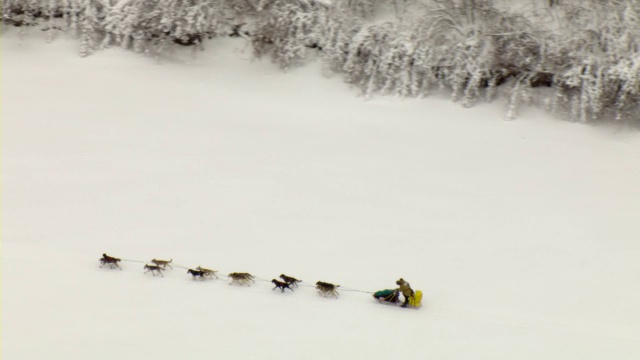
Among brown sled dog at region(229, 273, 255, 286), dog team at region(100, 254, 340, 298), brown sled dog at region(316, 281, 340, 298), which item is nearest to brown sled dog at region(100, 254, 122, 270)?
dog team at region(100, 254, 340, 298)

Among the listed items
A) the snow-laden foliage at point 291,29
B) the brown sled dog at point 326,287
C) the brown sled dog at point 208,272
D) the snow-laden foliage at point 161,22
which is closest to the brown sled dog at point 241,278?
the brown sled dog at point 208,272

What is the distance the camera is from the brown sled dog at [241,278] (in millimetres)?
5816

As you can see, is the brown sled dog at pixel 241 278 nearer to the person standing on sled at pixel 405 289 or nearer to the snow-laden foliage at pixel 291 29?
the person standing on sled at pixel 405 289

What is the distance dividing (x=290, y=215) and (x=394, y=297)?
1.70 meters

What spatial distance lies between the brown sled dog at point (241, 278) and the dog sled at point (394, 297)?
112 centimetres

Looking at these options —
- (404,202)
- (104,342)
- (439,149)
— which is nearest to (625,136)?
(439,149)

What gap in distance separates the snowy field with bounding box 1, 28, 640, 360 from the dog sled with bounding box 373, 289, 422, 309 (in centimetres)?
8

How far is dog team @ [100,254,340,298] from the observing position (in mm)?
5730

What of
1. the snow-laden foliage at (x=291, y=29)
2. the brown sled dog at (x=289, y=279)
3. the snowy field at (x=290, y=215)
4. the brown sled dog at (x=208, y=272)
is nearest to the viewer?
the snowy field at (x=290, y=215)

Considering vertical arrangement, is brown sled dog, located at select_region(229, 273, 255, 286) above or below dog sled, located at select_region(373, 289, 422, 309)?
below

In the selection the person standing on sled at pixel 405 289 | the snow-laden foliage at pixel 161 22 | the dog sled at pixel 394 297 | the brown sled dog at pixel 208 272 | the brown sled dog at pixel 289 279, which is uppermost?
the snow-laden foliage at pixel 161 22

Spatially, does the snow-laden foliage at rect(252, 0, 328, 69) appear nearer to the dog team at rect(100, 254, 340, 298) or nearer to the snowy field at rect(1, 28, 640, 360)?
the snowy field at rect(1, 28, 640, 360)

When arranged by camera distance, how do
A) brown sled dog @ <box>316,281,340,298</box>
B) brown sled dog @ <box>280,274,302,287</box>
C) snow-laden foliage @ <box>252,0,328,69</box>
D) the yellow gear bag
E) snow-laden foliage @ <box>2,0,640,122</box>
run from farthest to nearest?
snow-laden foliage @ <box>252,0,328,69</box> → snow-laden foliage @ <box>2,0,640,122</box> → brown sled dog @ <box>280,274,302,287</box> → brown sled dog @ <box>316,281,340,298</box> → the yellow gear bag

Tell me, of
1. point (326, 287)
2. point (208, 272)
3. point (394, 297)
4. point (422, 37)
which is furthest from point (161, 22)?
point (394, 297)
